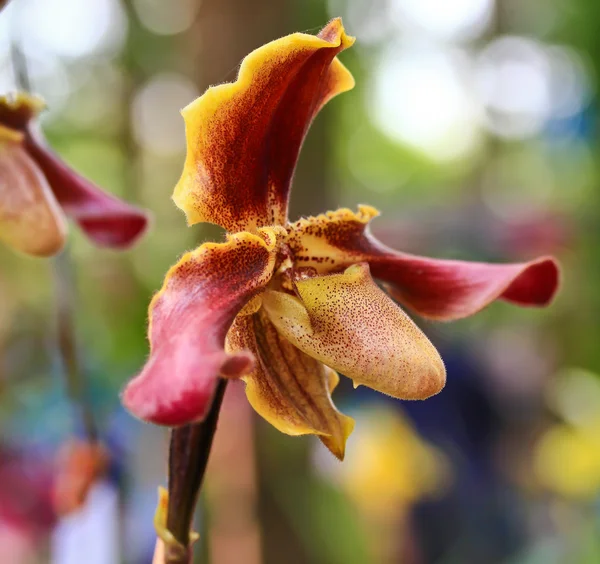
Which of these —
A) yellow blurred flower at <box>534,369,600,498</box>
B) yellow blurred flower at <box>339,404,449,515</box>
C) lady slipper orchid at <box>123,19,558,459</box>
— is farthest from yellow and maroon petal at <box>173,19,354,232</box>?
yellow blurred flower at <box>534,369,600,498</box>

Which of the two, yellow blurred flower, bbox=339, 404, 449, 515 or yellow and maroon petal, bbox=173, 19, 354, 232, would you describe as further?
yellow blurred flower, bbox=339, 404, 449, 515

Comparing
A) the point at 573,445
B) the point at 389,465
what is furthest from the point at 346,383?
the point at 573,445

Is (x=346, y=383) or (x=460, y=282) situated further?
(x=346, y=383)

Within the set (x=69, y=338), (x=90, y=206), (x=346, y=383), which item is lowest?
(x=346, y=383)

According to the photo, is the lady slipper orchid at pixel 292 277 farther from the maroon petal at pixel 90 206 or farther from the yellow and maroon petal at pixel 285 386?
the maroon petal at pixel 90 206

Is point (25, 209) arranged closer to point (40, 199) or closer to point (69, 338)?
point (40, 199)

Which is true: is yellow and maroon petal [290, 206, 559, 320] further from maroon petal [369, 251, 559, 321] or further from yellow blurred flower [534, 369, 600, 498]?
yellow blurred flower [534, 369, 600, 498]

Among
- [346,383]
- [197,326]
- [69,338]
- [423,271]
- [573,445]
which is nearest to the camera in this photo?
[197,326]
